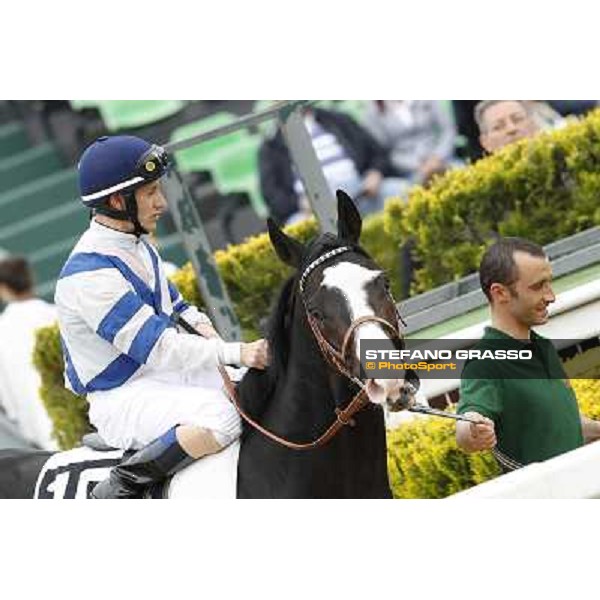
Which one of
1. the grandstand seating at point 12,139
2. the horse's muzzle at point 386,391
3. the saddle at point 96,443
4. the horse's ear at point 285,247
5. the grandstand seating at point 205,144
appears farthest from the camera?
the grandstand seating at point 205,144

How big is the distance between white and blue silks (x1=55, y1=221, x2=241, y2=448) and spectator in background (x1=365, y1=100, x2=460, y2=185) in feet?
2.85

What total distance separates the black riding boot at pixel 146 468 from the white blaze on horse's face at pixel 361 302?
78 centimetres

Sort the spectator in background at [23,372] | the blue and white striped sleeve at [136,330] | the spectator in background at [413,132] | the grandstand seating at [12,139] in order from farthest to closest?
1. the spectator in background at [23,372]
2. the grandstand seating at [12,139]
3. the spectator in background at [413,132]
4. the blue and white striped sleeve at [136,330]

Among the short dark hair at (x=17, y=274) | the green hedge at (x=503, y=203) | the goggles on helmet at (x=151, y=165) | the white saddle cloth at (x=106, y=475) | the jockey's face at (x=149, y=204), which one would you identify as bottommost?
the white saddle cloth at (x=106, y=475)

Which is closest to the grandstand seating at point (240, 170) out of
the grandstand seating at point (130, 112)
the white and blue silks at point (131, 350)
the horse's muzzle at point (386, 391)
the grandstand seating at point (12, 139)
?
the grandstand seating at point (130, 112)

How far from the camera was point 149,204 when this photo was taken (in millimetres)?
6957

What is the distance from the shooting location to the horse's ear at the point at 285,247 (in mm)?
6641

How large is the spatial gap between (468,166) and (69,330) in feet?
4.87

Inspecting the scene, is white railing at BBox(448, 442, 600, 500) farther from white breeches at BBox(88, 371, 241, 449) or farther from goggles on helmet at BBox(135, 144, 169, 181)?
goggles on helmet at BBox(135, 144, 169, 181)

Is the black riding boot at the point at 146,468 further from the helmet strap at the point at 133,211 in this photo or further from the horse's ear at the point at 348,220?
the horse's ear at the point at 348,220

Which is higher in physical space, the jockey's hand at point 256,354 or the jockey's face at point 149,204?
the jockey's face at point 149,204

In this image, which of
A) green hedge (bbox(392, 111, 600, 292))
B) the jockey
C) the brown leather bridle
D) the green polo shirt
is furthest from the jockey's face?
the green polo shirt

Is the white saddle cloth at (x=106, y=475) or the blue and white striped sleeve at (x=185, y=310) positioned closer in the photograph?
the white saddle cloth at (x=106, y=475)
